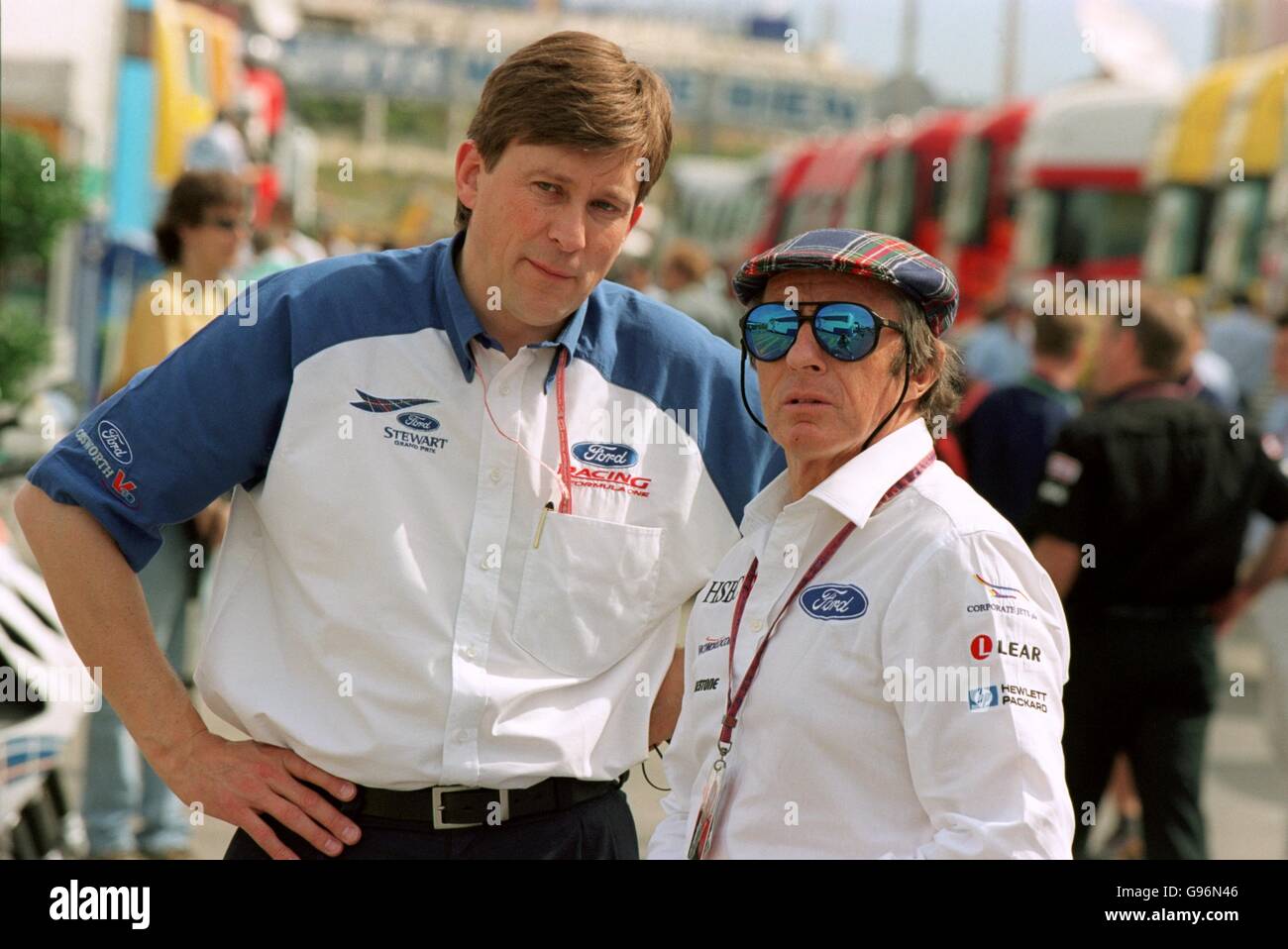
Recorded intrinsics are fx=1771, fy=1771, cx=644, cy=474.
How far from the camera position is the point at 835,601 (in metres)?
2.35

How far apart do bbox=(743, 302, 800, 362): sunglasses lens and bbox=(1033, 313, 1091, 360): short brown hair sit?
4792 millimetres

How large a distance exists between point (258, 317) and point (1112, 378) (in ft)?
12.9

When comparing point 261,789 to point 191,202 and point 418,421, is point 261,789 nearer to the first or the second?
point 418,421

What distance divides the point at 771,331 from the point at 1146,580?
3.57 m

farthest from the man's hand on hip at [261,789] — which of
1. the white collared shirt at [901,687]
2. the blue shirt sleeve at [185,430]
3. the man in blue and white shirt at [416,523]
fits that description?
the white collared shirt at [901,687]

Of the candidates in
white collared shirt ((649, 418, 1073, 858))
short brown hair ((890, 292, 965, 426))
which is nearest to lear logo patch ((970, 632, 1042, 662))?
white collared shirt ((649, 418, 1073, 858))

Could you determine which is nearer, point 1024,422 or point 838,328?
point 838,328

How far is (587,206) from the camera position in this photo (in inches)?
110

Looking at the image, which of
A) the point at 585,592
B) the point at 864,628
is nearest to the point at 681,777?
the point at 585,592

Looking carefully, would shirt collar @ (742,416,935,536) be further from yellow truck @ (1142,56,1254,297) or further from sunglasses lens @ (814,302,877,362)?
yellow truck @ (1142,56,1254,297)

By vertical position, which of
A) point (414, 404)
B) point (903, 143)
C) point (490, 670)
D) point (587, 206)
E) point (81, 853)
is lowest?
point (81, 853)

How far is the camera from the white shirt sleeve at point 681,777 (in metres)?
2.58

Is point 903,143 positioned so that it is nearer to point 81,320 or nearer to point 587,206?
point 81,320
